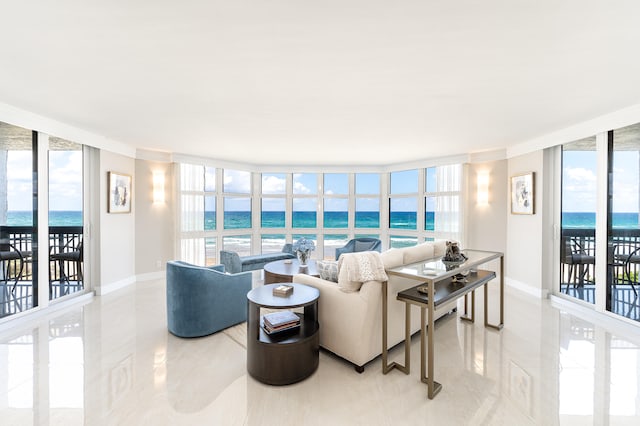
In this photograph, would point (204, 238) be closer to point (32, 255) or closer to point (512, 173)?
point (32, 255)

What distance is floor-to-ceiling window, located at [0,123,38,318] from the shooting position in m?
3.44

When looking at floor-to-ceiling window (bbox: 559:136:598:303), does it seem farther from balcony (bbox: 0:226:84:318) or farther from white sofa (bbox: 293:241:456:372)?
balcony (bbox: 0:226:84:318)

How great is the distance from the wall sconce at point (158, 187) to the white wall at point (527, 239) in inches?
267

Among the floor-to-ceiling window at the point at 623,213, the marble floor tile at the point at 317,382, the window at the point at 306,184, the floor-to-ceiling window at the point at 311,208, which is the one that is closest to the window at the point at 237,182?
the floor-to-ceiling window at the point at 311,208

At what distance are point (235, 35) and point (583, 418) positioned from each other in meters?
3.51

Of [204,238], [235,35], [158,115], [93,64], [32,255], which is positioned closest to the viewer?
[235,35]

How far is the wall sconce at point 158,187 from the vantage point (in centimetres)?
558

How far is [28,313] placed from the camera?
355 centimetres

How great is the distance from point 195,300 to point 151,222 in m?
3.23

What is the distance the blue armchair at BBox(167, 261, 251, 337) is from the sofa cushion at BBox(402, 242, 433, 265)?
83.2 inches

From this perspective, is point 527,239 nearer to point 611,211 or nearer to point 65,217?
point 611,211

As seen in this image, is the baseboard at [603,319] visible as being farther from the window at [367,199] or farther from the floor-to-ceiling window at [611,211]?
the window at [367,199]

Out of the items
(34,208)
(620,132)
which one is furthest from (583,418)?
(34,208)

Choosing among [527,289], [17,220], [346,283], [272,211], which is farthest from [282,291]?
[272,211]
